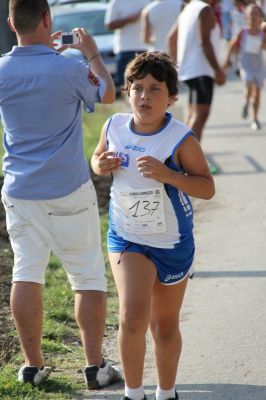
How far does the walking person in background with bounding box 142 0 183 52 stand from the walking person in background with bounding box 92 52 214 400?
764 cm

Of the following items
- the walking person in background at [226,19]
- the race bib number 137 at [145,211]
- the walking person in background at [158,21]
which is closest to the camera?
the race bib number 137 at [145,211]

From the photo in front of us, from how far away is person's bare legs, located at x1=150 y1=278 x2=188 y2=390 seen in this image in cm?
454

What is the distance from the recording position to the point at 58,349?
5.62 meters

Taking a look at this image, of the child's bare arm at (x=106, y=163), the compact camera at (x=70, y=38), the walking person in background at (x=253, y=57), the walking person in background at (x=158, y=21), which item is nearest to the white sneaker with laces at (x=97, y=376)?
the child's bare arm at (x=106, y=163)

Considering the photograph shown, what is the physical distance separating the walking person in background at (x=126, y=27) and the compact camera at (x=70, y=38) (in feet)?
23.7

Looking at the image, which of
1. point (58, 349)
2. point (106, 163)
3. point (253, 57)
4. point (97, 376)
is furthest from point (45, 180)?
point (253, 57)

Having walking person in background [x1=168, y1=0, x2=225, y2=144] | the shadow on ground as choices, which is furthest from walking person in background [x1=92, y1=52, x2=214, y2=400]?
walking person in background [x1=168, y1=0, x2=225, y2=144]

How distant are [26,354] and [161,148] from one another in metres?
1.29

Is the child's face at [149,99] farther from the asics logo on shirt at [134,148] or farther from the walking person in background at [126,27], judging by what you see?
the walking person in background at [126,27]

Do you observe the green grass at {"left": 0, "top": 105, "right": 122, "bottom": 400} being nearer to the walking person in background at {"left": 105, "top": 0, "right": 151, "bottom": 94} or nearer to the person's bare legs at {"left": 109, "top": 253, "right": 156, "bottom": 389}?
the person's bare legs at {"left": 109, "top": 253, "right": 156, "bottom": 389}

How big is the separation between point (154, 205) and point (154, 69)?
62 cm

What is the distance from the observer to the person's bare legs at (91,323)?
494cm

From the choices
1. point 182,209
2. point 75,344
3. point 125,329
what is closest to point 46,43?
point 182,209

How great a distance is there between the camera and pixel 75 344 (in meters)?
5.77
